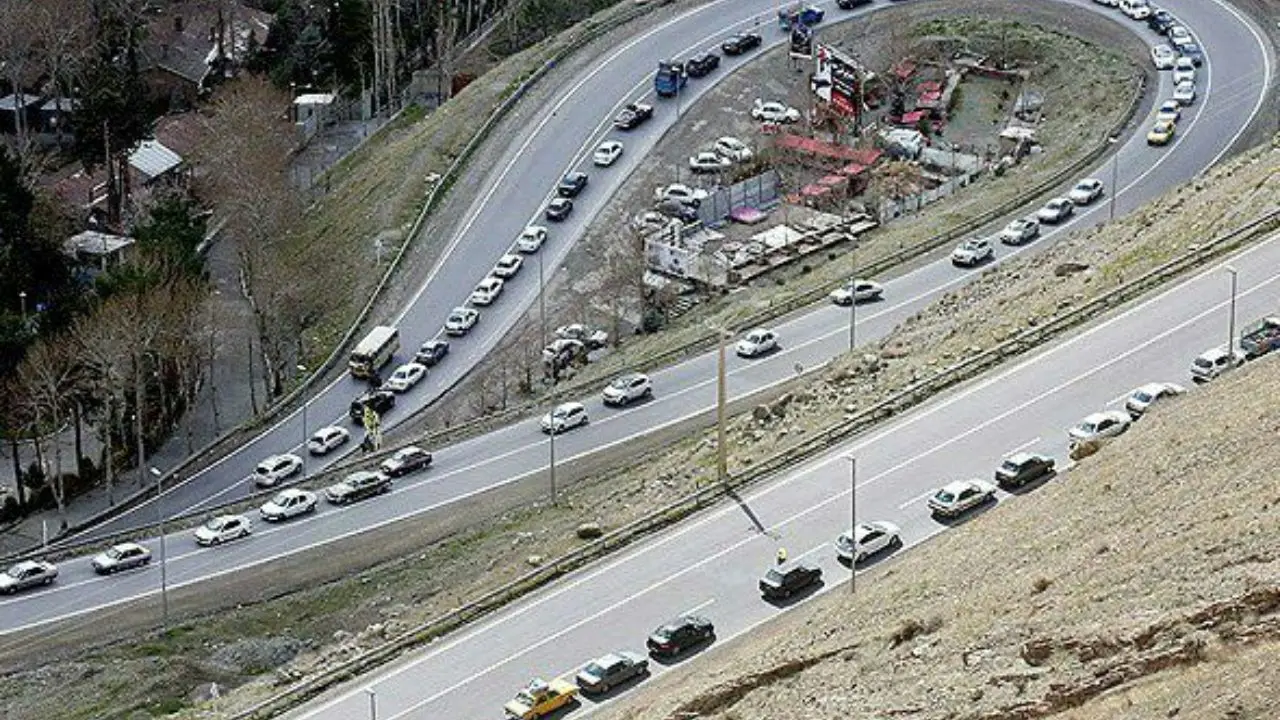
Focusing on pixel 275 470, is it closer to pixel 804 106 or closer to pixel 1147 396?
pixel 1147 396

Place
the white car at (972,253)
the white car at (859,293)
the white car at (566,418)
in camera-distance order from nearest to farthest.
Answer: the white car at (566,418)
the white car at (859,293)
the white car at (972,253)

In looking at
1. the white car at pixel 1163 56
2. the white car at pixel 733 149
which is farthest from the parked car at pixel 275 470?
the white car at pixel 1163 56

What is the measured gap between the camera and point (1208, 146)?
100m

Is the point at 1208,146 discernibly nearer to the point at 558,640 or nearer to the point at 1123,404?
the point at 1123,404

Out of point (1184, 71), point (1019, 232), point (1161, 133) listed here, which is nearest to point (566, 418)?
point (1019, 232)

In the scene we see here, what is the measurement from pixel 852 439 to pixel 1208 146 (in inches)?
1682

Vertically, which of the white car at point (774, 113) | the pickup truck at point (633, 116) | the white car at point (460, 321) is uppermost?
the pickup truck at point (633, 116)

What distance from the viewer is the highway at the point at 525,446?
6662cm

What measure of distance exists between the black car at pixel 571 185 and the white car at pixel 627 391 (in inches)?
997

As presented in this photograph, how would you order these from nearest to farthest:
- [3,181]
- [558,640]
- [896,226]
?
[558,640]
[3,181]
[896,226]

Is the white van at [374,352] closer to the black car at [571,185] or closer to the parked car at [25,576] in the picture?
the black car at [571,185]

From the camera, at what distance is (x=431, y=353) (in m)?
86.5

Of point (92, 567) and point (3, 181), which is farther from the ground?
point (3, 181)

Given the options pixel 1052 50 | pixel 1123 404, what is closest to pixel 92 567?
pixel 1123 404
